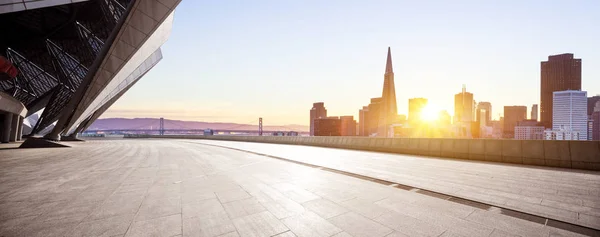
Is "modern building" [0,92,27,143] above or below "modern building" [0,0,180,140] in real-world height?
below

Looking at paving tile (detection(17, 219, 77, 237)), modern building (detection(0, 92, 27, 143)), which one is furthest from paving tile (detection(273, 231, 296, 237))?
modern building (detection(0, 92, 27, 143))

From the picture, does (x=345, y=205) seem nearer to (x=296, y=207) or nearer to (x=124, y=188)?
(x=296, y=207)

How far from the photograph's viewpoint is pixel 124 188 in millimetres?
6098

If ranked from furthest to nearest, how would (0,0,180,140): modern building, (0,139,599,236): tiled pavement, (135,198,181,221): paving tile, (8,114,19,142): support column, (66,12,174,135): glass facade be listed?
(8,114,19,142): support column → (66,12,174,135): glass facade → (0,0,180,140): modern building → (135,198,181,221): paving tile → (0,139,599,236): tiled pavement

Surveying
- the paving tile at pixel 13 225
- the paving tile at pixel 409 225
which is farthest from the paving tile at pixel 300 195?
the paving tile at pixel 13 225

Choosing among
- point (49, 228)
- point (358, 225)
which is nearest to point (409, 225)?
point (358, 225)

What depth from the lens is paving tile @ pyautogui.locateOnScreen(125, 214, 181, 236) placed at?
3.46m

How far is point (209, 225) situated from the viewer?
148 inches

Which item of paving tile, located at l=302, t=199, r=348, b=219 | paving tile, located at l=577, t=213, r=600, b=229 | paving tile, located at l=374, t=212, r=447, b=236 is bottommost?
paving tile, located at l=302, t=199, r=348, b=219

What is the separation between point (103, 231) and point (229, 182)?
3.38 meters

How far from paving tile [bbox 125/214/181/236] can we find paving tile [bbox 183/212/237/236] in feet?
0.44

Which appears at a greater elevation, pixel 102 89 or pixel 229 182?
pixel 102 89

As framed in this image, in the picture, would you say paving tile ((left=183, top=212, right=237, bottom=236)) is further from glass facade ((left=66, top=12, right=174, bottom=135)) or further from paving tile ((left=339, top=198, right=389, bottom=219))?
glass facade ((left=66, top=12, right=174, bottom=135))

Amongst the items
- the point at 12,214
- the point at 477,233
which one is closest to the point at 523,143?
the point at 477,233
